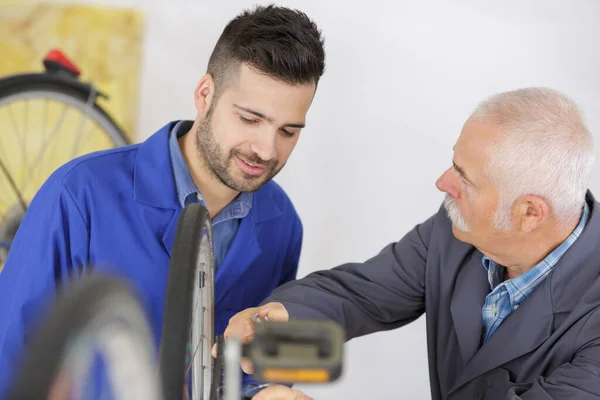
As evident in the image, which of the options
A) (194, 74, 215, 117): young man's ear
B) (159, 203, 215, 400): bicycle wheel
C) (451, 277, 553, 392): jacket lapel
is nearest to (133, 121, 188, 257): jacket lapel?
(194, 74, 215, 117): young man's ear

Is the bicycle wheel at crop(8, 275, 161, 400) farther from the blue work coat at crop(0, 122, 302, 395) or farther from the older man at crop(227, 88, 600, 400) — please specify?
the blue work coat at crop(0, 122, 302, 395)

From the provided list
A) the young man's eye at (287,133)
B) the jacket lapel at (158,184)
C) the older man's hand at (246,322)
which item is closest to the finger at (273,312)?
the older man's hand at (246,322)

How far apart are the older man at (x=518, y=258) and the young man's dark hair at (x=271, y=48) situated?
0.38 m

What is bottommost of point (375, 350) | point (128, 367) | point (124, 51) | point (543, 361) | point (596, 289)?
point (375, 350)

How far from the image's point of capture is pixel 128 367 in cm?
72

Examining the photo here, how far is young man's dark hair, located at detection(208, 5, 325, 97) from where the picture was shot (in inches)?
63.7

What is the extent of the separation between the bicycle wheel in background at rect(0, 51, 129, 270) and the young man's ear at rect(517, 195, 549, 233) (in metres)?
1.48

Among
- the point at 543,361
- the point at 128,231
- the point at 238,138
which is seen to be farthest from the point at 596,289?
the point at 128,231

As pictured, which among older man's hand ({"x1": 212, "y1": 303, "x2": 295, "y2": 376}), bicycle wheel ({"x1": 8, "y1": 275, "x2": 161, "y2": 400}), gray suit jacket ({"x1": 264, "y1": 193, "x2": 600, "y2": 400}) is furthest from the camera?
gray suit jacket ({"x1": 264, "y1": 193, "x2": 600, "y2": 400})

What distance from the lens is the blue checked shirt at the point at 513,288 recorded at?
154 cm

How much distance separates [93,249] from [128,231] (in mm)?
81

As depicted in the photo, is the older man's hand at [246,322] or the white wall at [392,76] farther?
the white wall at [392,76]

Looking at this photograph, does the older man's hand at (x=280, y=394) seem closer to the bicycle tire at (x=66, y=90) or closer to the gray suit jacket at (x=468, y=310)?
the gray suit jacket at (x=468, y=310)

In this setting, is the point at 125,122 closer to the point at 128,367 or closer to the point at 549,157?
the point at 549,157
